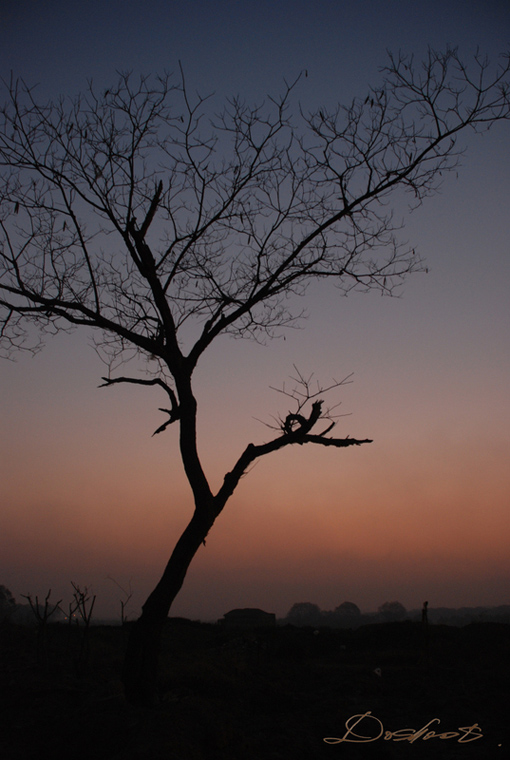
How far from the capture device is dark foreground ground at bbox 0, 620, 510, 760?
520 centimetres

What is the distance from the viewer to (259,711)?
7.27 metres

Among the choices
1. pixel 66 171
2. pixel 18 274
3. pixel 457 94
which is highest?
pixel 457 94

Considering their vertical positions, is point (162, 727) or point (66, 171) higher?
point (66, 171)

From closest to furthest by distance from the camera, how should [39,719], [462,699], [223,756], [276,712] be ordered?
[223,756] < [39,719] < [276,712] < [462,699]

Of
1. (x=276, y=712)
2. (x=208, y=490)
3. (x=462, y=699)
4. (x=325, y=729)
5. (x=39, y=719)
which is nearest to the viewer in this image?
(x=39, y=719)

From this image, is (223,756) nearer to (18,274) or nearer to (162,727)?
(162,727)

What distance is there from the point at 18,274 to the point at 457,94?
672 cm

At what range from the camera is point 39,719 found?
5613 millimetres

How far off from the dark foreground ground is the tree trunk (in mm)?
261

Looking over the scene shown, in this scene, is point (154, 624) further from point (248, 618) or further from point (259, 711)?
point (248, 618)

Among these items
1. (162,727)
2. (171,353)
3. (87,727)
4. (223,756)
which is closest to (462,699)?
(223,756)
